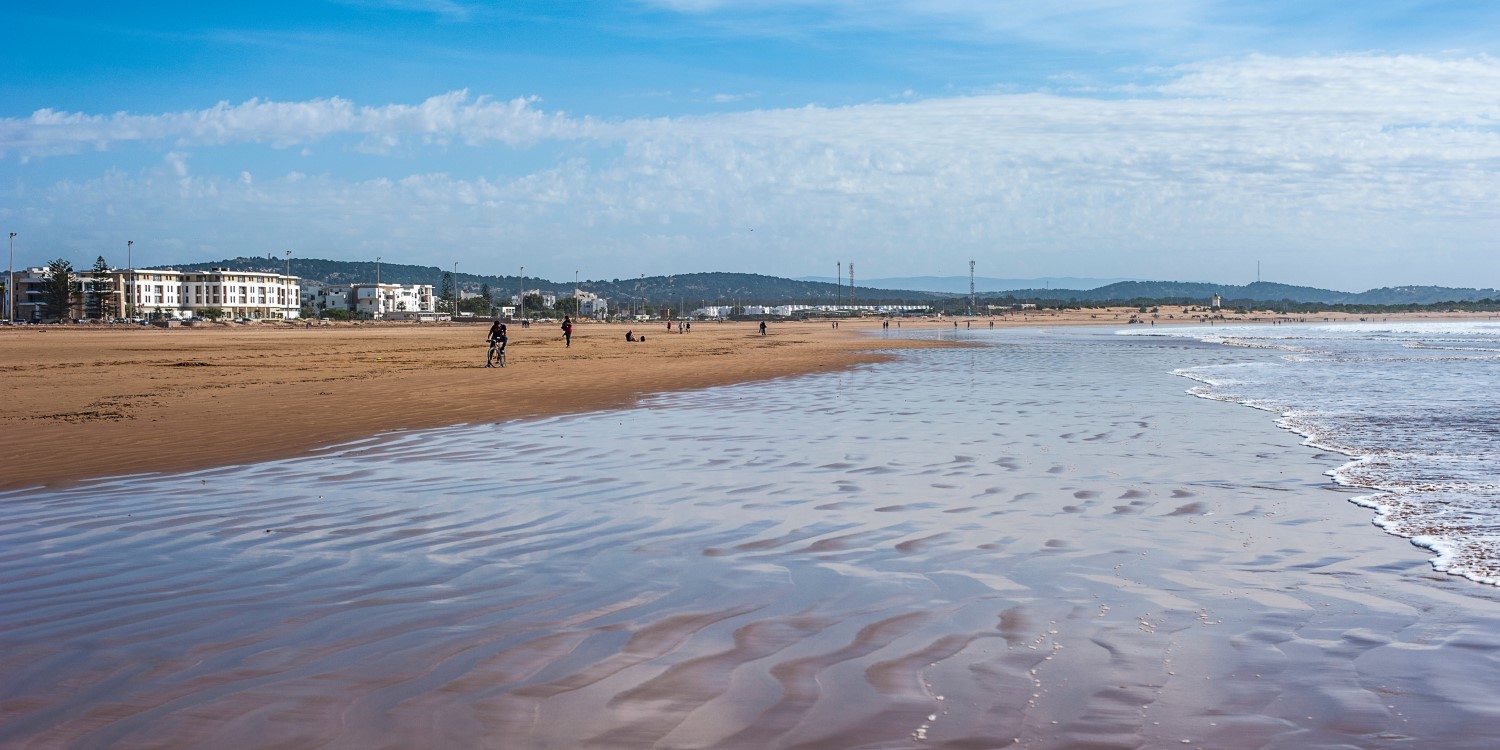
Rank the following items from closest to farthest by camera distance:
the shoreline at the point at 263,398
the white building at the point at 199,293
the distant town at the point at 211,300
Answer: the shoreline at the point at 263,398 < the distant town at the point at 211,300 < the white building at the point at 199,293

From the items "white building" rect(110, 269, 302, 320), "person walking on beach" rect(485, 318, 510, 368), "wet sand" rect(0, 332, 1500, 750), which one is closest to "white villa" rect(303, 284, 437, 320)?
"white building" rect(110, 269, 302, 320)

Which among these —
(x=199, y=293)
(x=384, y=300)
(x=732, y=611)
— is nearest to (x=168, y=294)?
(x=199, y=293)

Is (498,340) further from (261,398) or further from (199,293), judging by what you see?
(199,293)

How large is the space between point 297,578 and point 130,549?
1.55 metres

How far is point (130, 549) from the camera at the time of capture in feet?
23.1

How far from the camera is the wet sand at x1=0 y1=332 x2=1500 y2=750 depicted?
4059mm

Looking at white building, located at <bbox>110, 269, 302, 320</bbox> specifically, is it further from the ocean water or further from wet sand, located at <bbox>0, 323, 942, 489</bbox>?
the ocean water

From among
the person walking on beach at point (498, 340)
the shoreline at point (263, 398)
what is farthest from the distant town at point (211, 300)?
the person walking on beach at point (498, 340)

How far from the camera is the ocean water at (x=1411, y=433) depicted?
7871 mm

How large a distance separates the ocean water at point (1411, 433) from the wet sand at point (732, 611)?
47 cm

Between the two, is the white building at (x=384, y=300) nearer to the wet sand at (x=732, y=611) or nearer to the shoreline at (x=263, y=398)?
the shoreline at (x=263, y=398)

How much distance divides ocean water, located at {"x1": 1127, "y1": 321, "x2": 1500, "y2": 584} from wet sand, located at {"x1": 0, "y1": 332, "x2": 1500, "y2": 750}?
0.47 meters

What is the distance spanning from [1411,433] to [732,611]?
12171 millimetres

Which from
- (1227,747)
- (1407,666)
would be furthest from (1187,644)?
(1227,747)
